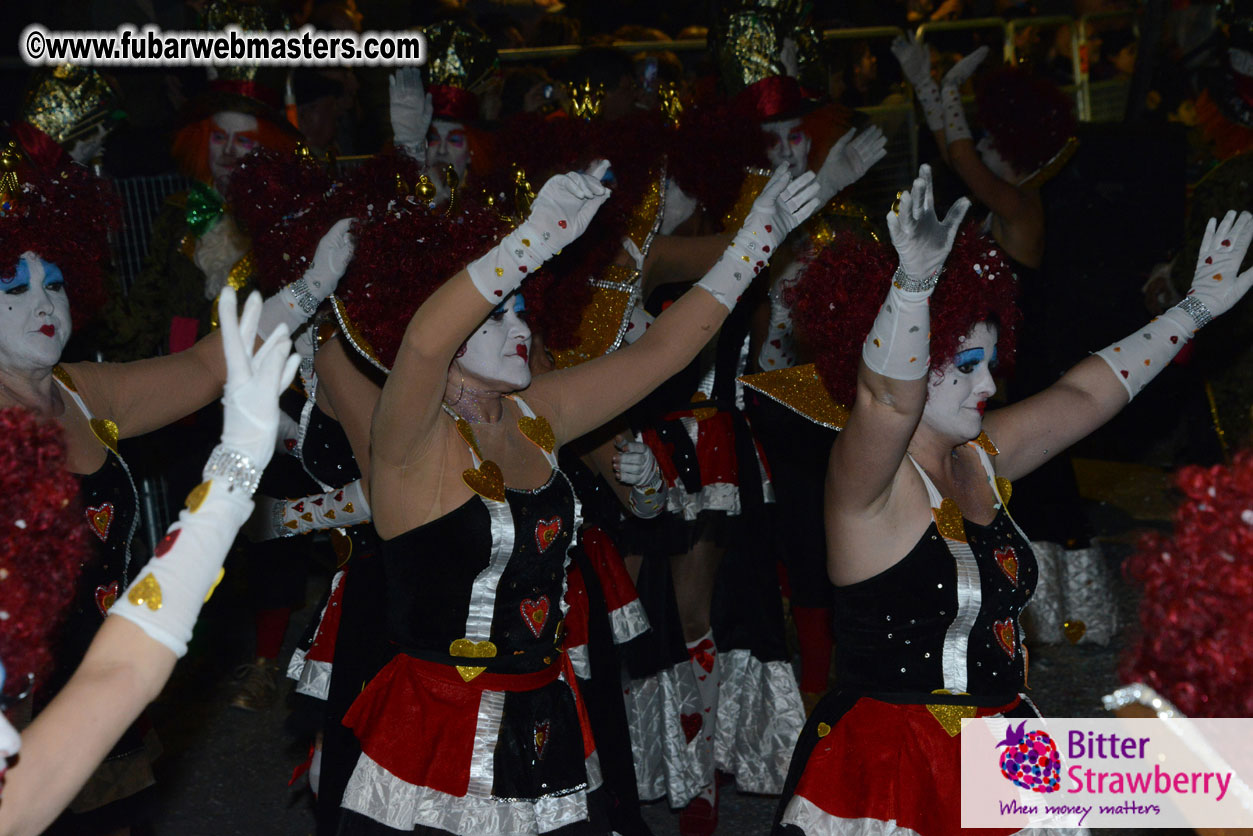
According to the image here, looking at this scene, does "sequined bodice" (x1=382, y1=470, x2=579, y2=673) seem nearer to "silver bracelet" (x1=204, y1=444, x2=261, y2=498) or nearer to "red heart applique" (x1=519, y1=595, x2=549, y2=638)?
"red heart applique" (x1=519, y1=595, x2=549, y2=638)

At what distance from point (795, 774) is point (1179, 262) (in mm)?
2966

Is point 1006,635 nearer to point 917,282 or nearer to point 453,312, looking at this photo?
point 917,282

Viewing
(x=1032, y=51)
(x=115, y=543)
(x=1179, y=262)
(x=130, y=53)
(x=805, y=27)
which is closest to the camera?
(x=115, y=543)

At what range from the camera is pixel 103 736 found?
5.45 ft

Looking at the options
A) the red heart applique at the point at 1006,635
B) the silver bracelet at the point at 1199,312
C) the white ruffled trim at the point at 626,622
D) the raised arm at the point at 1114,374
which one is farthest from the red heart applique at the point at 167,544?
the silver bracelet at the point at 1199,312

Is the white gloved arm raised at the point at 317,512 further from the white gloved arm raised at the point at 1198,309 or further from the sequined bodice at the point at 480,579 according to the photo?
the white gloved arm raised at the point at 1198,309

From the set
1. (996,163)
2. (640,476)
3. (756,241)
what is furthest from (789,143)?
(756,241)

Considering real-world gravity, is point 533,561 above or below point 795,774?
above

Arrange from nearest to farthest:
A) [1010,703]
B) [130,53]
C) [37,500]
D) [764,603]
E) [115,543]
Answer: [37,500] < [1010,703] < [115,543] < [764,603] < [130,53]

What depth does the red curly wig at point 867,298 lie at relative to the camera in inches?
105

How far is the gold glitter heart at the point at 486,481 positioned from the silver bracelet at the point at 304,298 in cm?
85

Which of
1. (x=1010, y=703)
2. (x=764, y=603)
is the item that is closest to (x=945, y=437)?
(x=1010, y=703)

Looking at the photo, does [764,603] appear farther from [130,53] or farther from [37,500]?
[130,53]

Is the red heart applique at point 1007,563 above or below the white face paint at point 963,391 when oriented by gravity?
below
